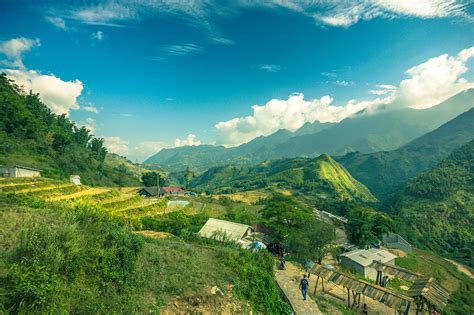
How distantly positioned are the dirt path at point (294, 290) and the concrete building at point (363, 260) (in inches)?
→ 406

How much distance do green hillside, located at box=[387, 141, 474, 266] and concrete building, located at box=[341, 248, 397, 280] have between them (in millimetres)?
41871

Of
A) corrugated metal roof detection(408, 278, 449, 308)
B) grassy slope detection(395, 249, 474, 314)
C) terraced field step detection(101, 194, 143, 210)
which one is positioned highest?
terraced field step detection(101, 194, 143, 210)

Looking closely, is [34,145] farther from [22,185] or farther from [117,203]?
[117,203]

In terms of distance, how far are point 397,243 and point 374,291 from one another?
150ft

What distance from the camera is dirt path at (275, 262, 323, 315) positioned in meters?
16.9

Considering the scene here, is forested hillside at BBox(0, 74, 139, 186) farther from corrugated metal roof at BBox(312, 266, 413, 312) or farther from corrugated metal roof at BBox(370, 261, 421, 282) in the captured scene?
corrugated metal roof at BBox(370, 261, 421, 282)

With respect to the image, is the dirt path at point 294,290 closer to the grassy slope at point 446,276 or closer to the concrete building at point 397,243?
the grassy slope at point 446,276

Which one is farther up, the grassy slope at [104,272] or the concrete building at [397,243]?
the grassy slope at [104,272]

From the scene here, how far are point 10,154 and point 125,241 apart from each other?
5569 centimetres

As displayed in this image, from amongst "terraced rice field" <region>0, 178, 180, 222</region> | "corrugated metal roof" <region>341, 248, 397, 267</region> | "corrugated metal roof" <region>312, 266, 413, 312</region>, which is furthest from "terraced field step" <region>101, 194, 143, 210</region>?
"corrugated metal roof" <region>341, 248, 397, 267</region>

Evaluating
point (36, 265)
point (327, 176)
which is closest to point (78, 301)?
point (36, 265)

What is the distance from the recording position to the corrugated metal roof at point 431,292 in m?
15.9

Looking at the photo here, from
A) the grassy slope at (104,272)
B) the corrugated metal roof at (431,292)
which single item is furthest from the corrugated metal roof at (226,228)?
the corrugated metal roof at (431,292)

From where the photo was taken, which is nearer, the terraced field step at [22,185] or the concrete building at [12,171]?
the terraced field step at [22,185]
